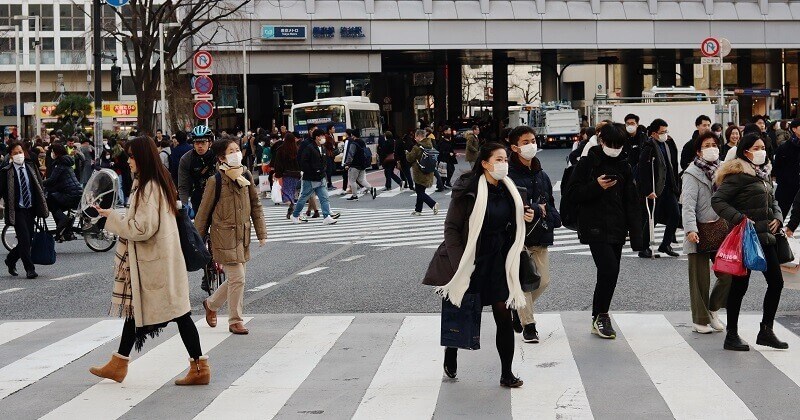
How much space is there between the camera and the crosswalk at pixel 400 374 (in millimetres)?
7363

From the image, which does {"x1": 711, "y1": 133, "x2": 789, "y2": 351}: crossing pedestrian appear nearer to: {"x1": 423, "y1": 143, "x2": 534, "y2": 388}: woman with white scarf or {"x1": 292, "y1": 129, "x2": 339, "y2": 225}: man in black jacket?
{"x1": 423, "y1": 143, "x2": 534, "y2": 388}: woman with white scarf

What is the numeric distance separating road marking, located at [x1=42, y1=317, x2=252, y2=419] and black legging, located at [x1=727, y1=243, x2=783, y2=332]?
12.9ft

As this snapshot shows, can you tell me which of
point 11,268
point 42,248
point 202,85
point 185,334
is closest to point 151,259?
point 185,334

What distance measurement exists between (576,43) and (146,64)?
27809 mm

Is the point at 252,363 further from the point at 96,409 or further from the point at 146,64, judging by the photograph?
the point at 146,64

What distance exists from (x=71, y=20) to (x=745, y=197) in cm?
8914

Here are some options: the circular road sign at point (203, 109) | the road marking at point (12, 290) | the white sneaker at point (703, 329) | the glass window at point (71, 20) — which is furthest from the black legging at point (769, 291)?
the glass window at point (71, 20)

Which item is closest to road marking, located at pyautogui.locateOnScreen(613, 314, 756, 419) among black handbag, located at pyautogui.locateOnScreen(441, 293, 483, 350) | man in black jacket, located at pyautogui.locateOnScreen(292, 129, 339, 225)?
black handbag, located at pyautogui.locateOnScreen(441, 293, 483, 350)

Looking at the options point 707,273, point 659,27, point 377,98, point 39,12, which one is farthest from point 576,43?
point 707,273

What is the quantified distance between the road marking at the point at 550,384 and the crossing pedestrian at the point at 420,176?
1448cm

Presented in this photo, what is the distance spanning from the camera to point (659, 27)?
6119 cm

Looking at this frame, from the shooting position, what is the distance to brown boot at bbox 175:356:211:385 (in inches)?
321

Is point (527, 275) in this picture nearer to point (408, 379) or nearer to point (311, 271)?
point (408, 379)

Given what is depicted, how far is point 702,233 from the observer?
984 centimetres
